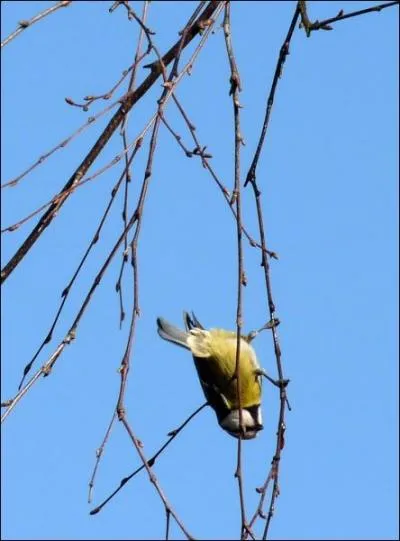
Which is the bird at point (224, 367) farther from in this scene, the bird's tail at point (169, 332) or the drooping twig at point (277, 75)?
the drooping twig at point (277, 75)

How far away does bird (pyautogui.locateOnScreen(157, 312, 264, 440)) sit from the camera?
3.41 m

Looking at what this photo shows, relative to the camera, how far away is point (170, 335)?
3.24 m

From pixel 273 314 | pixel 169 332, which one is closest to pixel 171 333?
pixel 169 332

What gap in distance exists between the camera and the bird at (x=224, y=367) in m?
3.41

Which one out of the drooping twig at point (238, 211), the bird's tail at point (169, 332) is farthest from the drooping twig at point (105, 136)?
the bird's tail at point (169, 332)

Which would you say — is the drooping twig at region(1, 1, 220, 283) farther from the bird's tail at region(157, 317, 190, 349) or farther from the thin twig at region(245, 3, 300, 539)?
the bird's tail at region(157, 317, 190, 349)

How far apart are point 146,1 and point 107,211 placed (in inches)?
22.3

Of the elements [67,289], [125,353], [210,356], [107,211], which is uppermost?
[210,356]

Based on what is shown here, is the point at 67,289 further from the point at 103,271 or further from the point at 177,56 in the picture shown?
the point at 177,56

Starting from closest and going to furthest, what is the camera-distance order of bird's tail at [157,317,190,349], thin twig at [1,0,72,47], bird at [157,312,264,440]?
thin twig at [1,0,72,47] → bird's tail at [157,317,190,349] → bird at [157,312,264,440]

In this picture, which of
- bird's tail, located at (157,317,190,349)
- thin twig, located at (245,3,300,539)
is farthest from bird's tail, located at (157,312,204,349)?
thin twig, located at (245,3,300,539)

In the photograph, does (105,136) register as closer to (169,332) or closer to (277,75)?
(277,75)

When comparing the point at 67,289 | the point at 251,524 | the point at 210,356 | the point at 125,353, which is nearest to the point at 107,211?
the point at 67,289

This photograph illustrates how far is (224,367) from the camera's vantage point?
3.54 metres
